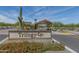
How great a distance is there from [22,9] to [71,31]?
1.00 m

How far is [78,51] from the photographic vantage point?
570 centimetres

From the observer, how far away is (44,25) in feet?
18.9

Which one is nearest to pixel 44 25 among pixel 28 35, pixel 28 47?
pixel 28 35

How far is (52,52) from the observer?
226 inches

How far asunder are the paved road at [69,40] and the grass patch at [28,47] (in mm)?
118

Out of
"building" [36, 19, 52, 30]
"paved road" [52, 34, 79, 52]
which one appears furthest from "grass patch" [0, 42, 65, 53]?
"building" [36, 19, 52, 30]

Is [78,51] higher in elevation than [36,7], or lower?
lower

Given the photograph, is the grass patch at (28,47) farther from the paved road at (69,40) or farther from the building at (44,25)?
the building at (44,25)

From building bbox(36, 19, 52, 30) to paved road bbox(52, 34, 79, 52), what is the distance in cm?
20

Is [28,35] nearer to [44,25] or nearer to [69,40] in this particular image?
[44,25]

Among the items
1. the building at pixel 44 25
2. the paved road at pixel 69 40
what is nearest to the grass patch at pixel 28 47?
the paved road at pixel 69 40
